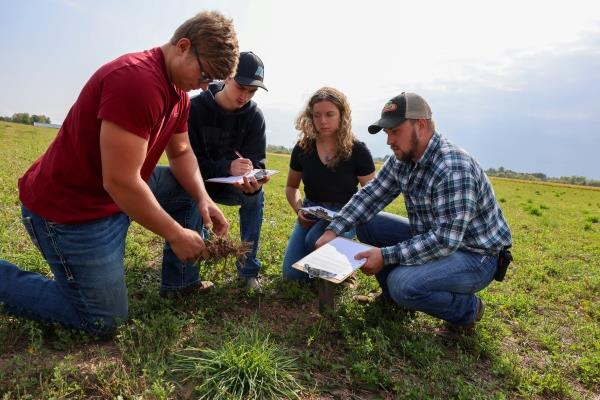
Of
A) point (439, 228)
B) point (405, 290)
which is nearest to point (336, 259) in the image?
point (405, 290)

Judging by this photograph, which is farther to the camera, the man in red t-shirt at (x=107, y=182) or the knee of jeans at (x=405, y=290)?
the knee of jeans at (x=405, y=290)

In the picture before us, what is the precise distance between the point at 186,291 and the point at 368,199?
1912 mm

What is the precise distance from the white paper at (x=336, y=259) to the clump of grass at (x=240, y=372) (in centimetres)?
73

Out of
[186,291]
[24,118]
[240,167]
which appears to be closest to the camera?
[186,291]

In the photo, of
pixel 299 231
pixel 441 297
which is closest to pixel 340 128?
pixel 299 231

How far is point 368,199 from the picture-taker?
14.2 ft

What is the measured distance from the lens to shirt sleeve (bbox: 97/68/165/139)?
2.56m

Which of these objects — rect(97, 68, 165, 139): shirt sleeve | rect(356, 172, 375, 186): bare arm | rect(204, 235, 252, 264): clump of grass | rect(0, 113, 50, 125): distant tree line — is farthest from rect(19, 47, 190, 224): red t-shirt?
rect(0, 113, 50, 125): distant tree line

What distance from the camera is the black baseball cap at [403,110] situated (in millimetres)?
3689

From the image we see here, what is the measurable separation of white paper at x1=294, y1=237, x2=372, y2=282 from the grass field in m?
0.52

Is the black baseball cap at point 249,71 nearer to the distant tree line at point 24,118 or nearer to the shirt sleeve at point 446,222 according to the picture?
the shirt sleeve at point 446,222

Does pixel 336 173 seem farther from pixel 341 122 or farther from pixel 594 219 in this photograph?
pixel 594 219

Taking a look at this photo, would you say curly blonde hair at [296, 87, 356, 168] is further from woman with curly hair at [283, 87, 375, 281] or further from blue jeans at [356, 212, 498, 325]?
blue jeans at [356, 212, 498, 325]

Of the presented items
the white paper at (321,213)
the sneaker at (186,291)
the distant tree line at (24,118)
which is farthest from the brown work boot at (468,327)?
the distant tree line at (24,118)
